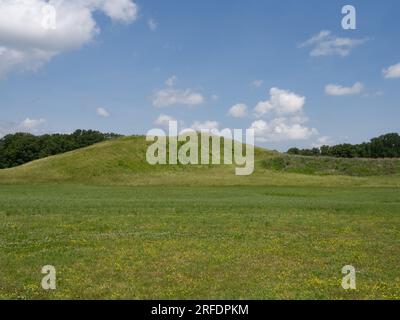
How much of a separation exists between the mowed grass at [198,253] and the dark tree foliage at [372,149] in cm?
14668

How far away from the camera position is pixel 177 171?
95562 mm

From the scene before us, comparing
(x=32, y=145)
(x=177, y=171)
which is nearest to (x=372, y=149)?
(x=177, y=171)

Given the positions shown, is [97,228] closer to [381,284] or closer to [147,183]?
[381,284]

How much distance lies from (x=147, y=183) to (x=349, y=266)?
6478cm

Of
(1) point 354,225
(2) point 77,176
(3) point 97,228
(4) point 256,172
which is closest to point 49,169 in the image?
(2) point 77,176

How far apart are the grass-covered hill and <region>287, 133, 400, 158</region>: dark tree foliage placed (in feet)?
244

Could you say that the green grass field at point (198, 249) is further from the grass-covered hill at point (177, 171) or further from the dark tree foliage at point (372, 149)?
the dark tree foliage at point (372, 149)

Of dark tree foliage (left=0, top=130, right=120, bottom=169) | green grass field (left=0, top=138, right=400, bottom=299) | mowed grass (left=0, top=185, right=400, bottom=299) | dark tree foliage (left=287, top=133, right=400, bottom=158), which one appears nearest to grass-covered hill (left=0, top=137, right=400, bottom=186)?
green grass field (left=0, top=138, right=400, bottom=299)

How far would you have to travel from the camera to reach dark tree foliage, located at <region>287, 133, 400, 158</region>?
17388 cm

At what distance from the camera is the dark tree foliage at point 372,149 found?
174 meters

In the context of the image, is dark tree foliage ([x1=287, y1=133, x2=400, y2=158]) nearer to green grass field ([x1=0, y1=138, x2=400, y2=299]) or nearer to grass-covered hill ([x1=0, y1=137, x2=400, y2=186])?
grass-covered hill ([x1=0, y1=137, x2=400, y2=186])

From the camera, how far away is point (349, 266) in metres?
17.6

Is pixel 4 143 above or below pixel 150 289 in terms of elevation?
above

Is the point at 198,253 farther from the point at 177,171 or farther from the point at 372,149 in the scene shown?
the point at 372,149
